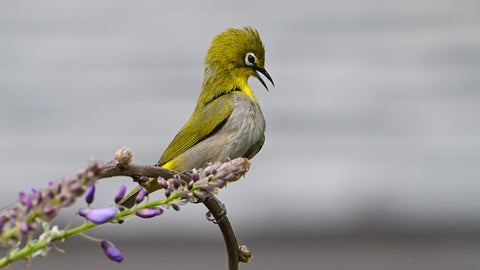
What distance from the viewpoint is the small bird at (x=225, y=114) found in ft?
Answer: 11.0

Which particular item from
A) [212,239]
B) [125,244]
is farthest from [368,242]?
[125,244]

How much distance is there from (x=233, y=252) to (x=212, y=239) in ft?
18.6

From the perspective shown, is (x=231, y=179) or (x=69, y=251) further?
(x=69, y=251)

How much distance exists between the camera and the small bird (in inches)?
132

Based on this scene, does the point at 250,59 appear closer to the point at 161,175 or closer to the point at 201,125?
the point at 201,125

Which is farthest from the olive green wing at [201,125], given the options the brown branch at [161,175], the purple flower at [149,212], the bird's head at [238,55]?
the purple flower at [149,212]

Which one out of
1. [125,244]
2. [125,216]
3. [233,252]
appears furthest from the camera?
[125,244]

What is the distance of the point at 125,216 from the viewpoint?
4.00ft

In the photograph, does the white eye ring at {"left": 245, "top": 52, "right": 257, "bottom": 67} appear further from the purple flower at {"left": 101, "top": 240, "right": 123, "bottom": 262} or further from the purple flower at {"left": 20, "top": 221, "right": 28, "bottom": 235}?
the purple flower at {"left": 20, "top": 221, "right": 28, "bottom": 235}

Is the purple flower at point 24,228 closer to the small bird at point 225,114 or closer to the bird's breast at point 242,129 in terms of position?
the small bird at point 225,114

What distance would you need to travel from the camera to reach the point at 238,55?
363 centimetres

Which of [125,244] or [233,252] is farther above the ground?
[233,252]

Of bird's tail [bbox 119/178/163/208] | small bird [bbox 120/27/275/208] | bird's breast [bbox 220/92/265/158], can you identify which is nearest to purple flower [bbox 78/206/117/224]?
bird's tail [bbox 119/178/163/208]

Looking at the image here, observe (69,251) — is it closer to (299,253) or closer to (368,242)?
(299,253)
